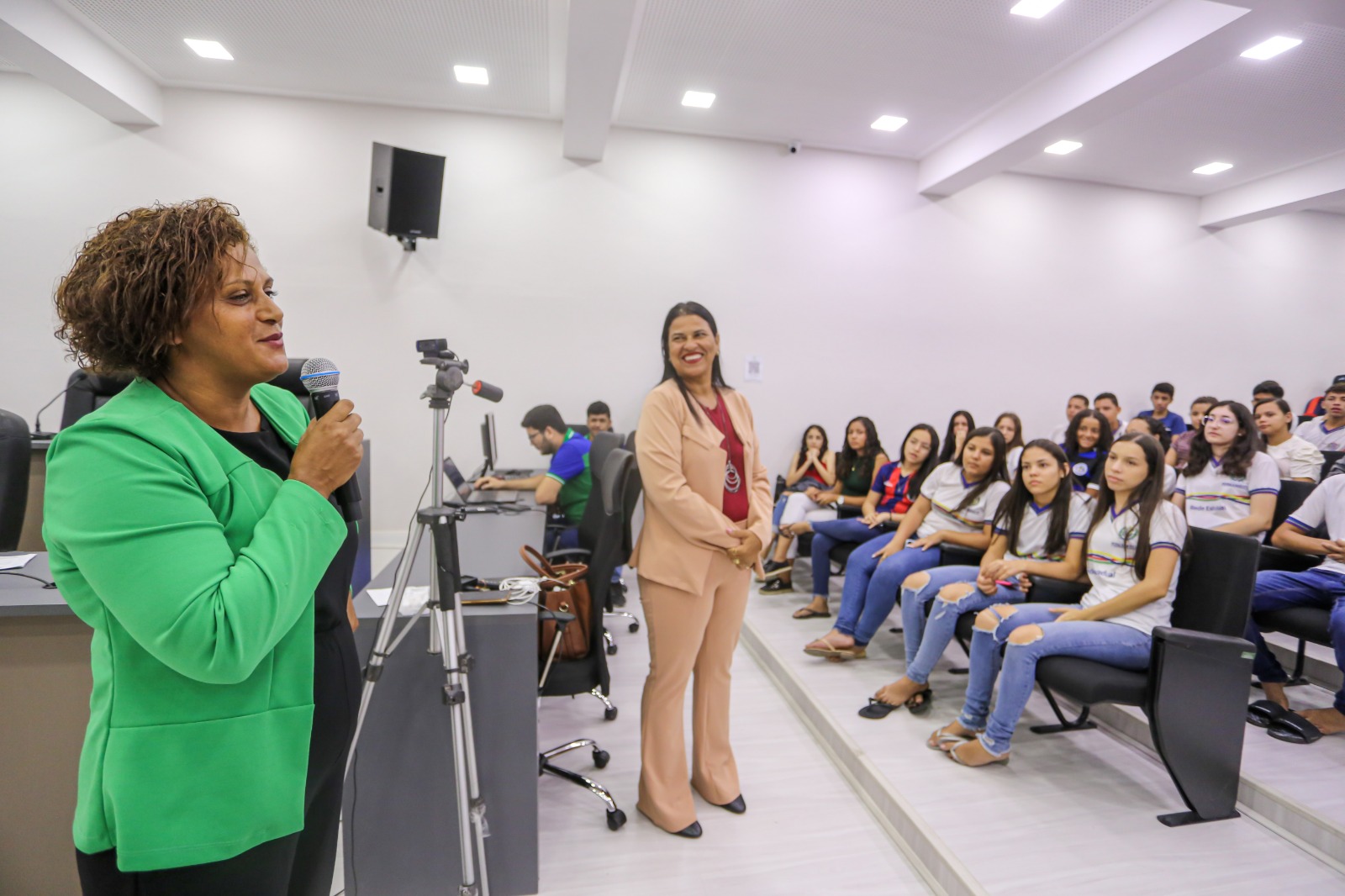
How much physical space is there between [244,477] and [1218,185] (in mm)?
8724

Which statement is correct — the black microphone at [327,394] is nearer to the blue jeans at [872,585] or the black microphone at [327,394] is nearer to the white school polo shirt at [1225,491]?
the blue jeans at [872,585]

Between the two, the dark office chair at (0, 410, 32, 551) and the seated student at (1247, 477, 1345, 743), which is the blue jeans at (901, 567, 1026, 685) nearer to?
the seated student at (1247, 477, 1345, 743)

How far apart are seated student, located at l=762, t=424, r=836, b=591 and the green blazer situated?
3423mm

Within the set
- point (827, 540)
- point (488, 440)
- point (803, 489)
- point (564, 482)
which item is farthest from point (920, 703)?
point (488, 440)

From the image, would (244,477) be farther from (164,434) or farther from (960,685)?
(960,685)

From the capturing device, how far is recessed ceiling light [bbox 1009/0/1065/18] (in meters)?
3.80

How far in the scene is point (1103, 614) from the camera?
2410 mm

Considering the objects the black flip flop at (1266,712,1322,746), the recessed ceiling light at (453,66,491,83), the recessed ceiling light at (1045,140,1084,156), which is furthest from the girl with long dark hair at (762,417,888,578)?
the recessed ceiling light at (453,66,491,83)

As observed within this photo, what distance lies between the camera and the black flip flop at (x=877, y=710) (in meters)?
2.82

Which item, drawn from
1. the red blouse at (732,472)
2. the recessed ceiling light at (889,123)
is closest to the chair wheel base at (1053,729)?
the red blouse at (732,472)

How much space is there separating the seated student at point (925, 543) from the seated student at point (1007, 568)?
0.74 ft

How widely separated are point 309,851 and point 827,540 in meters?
3.50

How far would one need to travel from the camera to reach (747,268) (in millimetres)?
6145

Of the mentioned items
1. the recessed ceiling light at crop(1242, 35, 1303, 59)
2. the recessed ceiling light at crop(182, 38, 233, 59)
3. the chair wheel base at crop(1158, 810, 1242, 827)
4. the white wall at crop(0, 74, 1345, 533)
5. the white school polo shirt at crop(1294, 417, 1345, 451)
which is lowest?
the chair wheel base at crop(1158, 810, 1242, 827)
